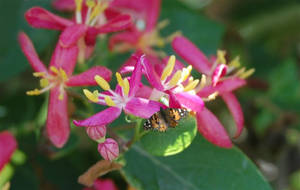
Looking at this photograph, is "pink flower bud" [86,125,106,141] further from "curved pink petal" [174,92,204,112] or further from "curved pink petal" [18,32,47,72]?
"curved pink petal" [18,32,47,72]

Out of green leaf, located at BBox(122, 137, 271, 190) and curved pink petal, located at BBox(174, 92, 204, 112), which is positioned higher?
curved pink petal, located at BBox(174, 92, 204, 112)

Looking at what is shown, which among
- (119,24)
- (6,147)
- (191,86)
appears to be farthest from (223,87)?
(6,147)

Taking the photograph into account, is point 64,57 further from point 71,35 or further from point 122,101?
point 122,101

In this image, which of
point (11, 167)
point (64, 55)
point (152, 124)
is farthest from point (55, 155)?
point (152, 124)

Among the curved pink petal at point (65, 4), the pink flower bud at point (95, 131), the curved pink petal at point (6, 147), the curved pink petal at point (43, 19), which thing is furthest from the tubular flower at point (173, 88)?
the curved pink petal at point (65, 4)

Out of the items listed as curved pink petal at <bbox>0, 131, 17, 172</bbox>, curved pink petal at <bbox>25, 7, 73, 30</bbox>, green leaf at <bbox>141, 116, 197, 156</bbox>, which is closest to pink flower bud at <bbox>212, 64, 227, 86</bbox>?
green leaf at <bbox>141, 116, 197, 156</bbox>

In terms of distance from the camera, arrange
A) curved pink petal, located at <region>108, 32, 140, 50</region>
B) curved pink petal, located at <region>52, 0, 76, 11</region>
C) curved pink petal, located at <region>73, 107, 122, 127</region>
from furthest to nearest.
Result: curved pink petal, located at <region>52, 0, 76, 11</region>, curved pink petal, located at <region>108, 32, 140, 50</region>, curved pink petal, located at <region>73, 107, 122, 127</region>

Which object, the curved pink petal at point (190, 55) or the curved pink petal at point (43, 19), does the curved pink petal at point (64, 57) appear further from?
the curved pink petal at point (190, 55)
